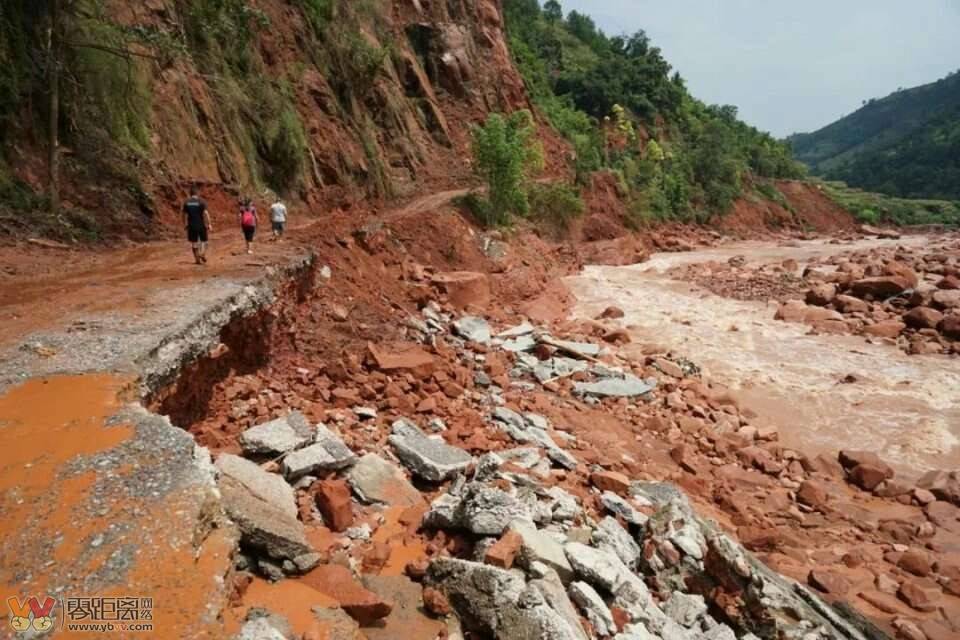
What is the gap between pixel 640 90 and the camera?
169 ft

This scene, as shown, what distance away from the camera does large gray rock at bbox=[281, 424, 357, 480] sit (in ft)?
17.5

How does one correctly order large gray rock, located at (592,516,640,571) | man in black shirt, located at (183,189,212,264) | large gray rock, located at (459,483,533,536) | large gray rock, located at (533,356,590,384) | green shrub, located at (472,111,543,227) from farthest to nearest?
green shrub, located at (472,111,543,227), large gray rock, located at (533,356,590,384), man in black shirt, located at (183,189,212,264), large gray rock, located at (592,516,640,571), large gray rock, located at (459,483,533,536)

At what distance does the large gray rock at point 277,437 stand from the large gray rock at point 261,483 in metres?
0.63

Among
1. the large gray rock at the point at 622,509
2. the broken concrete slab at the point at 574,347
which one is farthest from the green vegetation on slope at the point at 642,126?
the large gray rock at the point at 622,509

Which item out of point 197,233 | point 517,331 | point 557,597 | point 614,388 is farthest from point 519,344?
point 557,597

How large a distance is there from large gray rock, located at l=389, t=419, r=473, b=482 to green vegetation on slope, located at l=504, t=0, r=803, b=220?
27021 mm

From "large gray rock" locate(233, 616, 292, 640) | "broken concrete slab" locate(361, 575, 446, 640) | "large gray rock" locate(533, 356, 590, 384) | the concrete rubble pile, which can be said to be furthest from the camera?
"large gray rock" locate(533, 356, 590, 384)

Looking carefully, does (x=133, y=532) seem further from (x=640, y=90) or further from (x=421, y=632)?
(x=640, y=90)

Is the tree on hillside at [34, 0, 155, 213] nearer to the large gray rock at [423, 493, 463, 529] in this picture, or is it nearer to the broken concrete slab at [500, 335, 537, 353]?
the broken concrete slab at [500, 335, 537, 353]

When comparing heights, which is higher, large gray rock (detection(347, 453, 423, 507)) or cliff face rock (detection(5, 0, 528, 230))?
cliff face rock (detection(5, 0, 528, 230))

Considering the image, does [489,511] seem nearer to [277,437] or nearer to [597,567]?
[597,567]

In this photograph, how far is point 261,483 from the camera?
4691mm

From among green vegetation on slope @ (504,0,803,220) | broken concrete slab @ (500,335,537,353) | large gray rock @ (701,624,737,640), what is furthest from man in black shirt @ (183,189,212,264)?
green vegetation on slope @ (504,0,803,220)

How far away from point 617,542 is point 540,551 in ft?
4.37
